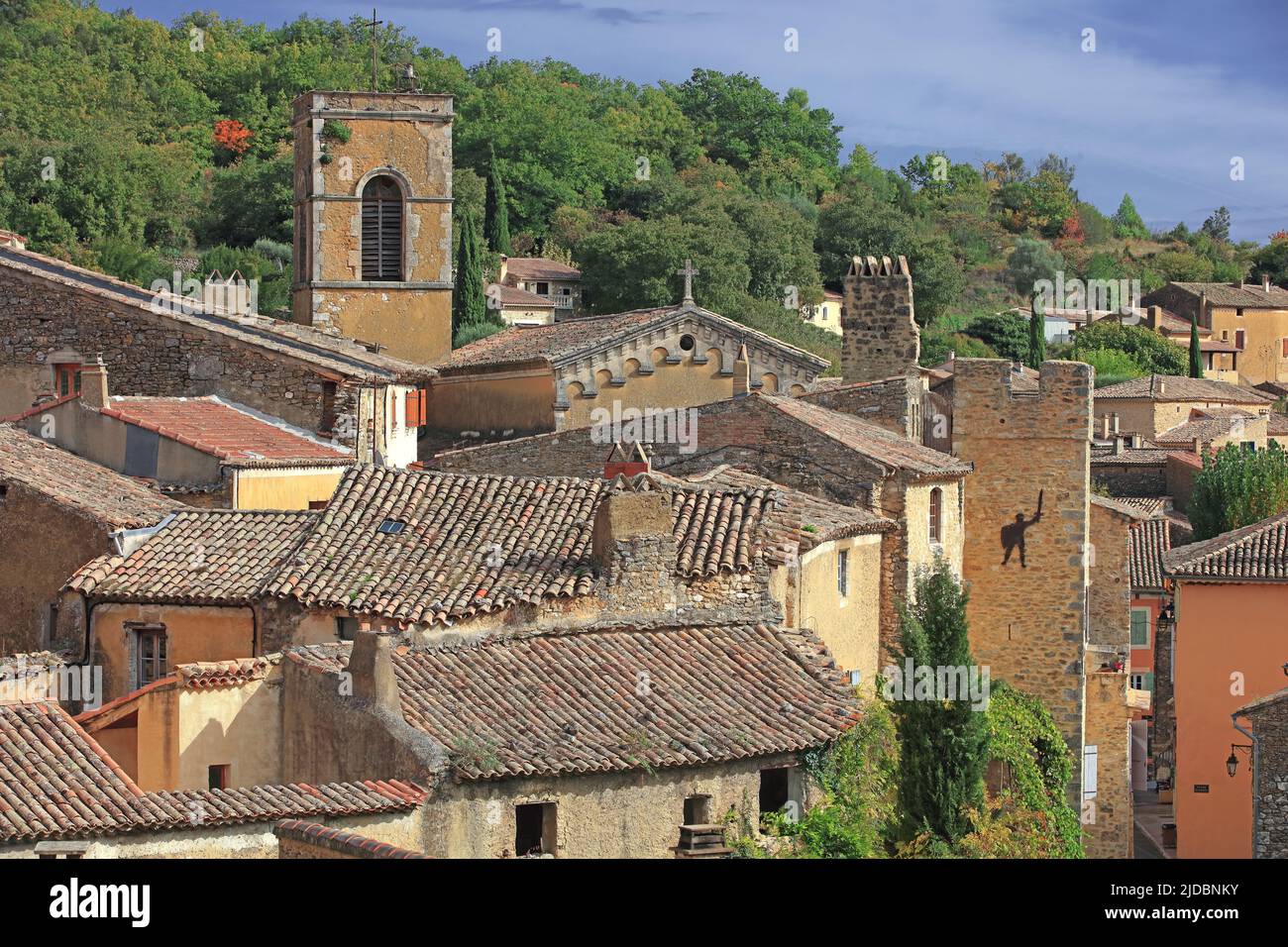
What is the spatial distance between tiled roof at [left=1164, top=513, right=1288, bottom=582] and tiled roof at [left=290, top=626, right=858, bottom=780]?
14767mm

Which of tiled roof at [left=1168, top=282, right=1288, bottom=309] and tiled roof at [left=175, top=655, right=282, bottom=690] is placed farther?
tiled roof at [left=1168, top=282, right=1288, bottom=309]

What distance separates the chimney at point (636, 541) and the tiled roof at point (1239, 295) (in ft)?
233

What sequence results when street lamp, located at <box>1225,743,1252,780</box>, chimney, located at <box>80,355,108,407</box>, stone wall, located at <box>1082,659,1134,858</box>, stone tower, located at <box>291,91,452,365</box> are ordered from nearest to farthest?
chimney, located at <box>80,355,108,407</box>
street lamp, located at <box>1225,743,1252,780</box>
stone wall, located at <box>1082,659,1134,858</box>
stone tower, located at <box>291,91,452,365</box>

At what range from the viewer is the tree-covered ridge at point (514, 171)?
176 feet

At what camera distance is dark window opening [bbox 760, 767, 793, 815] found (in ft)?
51.2

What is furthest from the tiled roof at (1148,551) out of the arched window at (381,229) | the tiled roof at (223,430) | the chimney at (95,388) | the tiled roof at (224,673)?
the tiled roof at (224,673)

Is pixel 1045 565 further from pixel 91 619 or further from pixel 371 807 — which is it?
pixel 371 807

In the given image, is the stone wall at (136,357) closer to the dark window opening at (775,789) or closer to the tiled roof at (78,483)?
the tiled roof at (78,483)

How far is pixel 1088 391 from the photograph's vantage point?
27234 millimetres

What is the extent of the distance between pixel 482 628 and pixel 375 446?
27.4 ft

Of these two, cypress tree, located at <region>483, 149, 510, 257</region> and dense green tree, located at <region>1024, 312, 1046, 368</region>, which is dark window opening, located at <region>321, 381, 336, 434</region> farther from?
cypress tree, located at <region>483, 149, 510, 257</region>

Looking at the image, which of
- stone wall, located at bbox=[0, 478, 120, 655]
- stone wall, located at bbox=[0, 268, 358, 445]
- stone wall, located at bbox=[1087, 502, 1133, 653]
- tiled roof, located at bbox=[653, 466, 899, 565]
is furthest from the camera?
stone wall, located at bbox=[1087, 502, 1133, 653]

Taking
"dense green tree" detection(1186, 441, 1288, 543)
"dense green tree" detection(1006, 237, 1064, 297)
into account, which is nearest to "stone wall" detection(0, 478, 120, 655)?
"dense green tree" detection(1186, 441, 1288, 543)
